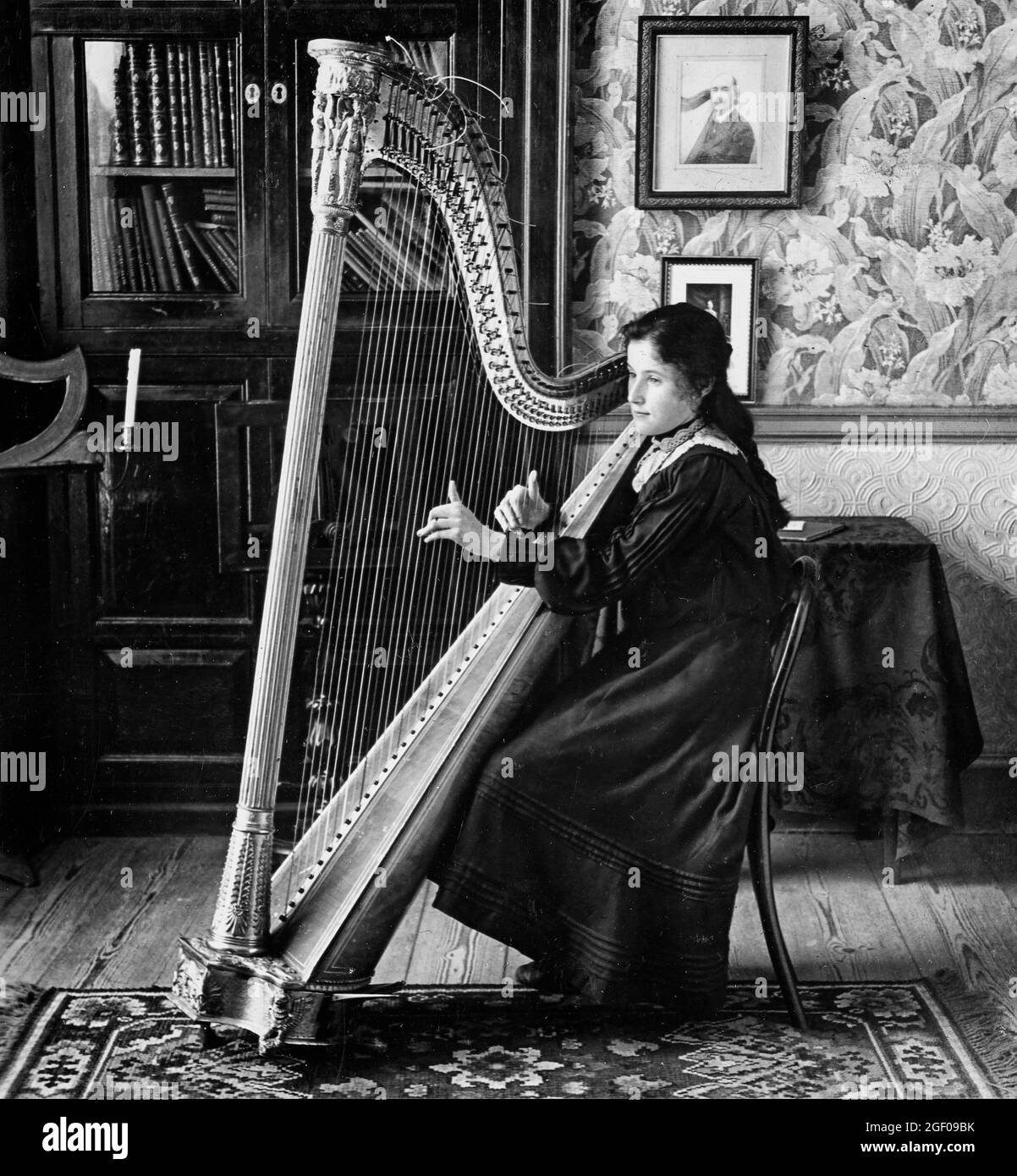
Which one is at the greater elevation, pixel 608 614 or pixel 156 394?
pixel 156 394

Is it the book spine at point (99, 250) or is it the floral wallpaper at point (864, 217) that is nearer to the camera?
the floral wallpaper at point (864, 217)

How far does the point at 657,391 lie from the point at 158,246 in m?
1.42

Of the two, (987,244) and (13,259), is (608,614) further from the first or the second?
(13,259)

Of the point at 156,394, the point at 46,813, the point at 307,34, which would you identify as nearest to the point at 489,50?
the point at 307,34

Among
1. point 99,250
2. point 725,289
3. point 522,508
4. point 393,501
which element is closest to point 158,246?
point 99,250

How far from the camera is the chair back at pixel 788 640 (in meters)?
2.40

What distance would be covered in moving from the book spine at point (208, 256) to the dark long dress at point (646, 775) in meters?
1.32

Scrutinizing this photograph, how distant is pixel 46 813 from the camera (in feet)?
11.1

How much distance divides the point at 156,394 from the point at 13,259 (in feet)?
1.39

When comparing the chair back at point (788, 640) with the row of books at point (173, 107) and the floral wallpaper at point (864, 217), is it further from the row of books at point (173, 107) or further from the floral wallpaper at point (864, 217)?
the row of books at point (173, 107)

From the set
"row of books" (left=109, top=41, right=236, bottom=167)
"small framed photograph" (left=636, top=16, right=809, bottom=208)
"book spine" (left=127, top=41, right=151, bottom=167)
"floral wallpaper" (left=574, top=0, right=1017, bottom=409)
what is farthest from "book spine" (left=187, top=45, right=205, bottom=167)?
"small framed photograph" (left=636, top=16, right=809, bottom=208)

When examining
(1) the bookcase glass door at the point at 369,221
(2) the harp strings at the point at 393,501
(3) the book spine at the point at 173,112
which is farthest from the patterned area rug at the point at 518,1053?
(3) the book spine at the point at 173,112

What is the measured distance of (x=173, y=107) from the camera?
10.8ft

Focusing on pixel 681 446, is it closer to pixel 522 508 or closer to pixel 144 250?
pixel 522 508
